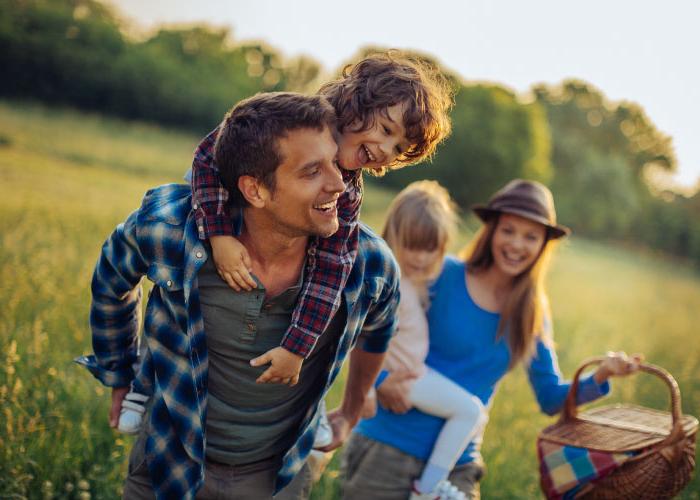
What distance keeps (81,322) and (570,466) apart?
3.48 m

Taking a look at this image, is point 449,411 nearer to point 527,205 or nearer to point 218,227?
point 527,205

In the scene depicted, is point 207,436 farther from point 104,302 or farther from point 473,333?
point 473,333

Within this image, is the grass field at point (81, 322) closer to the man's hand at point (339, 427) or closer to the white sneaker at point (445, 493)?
the white sneaker at point (445, 493)

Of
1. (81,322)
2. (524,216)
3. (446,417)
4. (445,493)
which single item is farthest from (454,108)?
(445,493)

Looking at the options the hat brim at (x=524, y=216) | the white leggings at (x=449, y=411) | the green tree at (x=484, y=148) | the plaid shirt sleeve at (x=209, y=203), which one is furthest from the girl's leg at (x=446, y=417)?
the green tree at (x=484, y=148)

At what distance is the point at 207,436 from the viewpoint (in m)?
2.40

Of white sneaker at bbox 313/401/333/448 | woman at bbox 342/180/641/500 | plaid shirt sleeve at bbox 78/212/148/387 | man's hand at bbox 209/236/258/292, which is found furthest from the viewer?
woman at bbox 342/180/641/500

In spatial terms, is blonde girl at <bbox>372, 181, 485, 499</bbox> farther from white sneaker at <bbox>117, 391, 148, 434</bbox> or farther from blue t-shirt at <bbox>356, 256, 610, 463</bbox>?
white sneaker at <bbox>117, 391, 148, 434</bbox>

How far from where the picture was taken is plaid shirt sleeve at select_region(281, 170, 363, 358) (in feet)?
7.37

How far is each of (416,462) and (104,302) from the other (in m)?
1.87

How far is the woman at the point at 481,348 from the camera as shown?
3.43 m

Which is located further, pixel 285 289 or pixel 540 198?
pixel 540 198

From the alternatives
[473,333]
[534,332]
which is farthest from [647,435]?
[473,333]

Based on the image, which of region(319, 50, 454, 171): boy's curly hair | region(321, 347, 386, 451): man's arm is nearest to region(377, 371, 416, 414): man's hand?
region(321, 347, 386, 451): man's arm
